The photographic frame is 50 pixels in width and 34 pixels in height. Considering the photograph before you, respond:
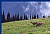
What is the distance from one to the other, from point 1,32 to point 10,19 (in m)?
0.32

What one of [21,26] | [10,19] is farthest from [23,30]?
[10,19]

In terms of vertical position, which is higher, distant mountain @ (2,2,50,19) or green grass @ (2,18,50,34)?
distant mountain @ (2,2,50,19)

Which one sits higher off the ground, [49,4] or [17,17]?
[49,4]

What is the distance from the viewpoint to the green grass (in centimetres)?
378

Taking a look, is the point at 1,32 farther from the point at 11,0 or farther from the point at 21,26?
the point at 11,0

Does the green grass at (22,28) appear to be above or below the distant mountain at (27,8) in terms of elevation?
below

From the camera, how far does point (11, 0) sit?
149 inches

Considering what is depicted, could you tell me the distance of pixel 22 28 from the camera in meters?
3.80

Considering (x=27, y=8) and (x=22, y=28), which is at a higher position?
(x=27, y=8)

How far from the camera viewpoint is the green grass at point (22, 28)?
378 centimetres

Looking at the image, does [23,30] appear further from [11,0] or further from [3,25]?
[11,0]

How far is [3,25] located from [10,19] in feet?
0.61

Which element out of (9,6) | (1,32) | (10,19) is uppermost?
(9,6)

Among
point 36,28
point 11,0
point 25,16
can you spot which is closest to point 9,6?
point 11,0
